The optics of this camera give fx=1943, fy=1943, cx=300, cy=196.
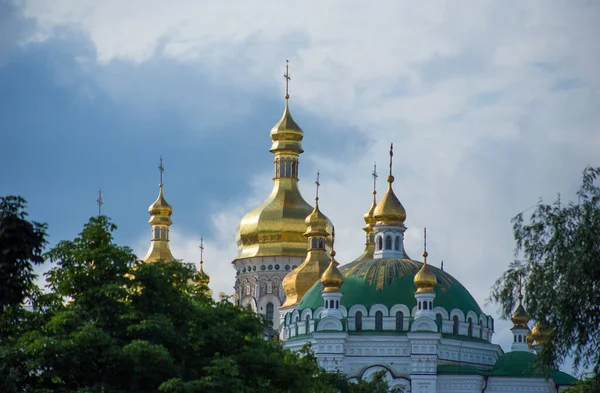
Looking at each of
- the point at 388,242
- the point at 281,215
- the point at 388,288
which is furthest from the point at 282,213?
the point at 388,288

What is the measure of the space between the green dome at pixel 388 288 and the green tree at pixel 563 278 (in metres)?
34.2

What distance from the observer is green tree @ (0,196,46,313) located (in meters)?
37.1

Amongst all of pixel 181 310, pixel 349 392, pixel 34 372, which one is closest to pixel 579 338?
pixel 181 310

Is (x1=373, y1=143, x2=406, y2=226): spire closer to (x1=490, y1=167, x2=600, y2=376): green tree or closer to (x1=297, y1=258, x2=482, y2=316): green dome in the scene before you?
(x1=297, y1=258, x2=482, y2=316): green dome

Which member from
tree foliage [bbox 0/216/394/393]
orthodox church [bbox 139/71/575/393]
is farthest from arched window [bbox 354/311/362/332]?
tree foliage [bbox 0/216/394/393]

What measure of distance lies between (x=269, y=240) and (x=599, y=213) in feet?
176

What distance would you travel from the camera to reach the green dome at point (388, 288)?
74062 millimetres

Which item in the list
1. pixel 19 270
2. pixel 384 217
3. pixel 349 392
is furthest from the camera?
pixel 384 217

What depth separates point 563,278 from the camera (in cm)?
3809

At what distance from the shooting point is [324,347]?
7200cm

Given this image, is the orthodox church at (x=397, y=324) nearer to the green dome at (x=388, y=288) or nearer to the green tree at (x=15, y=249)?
the green dome at (x=388, y=288)

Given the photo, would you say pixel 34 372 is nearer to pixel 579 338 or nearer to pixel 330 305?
pixel 579 338

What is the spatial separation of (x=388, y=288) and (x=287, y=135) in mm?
19112

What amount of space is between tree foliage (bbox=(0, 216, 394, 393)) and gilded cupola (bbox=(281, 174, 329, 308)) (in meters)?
40.2
